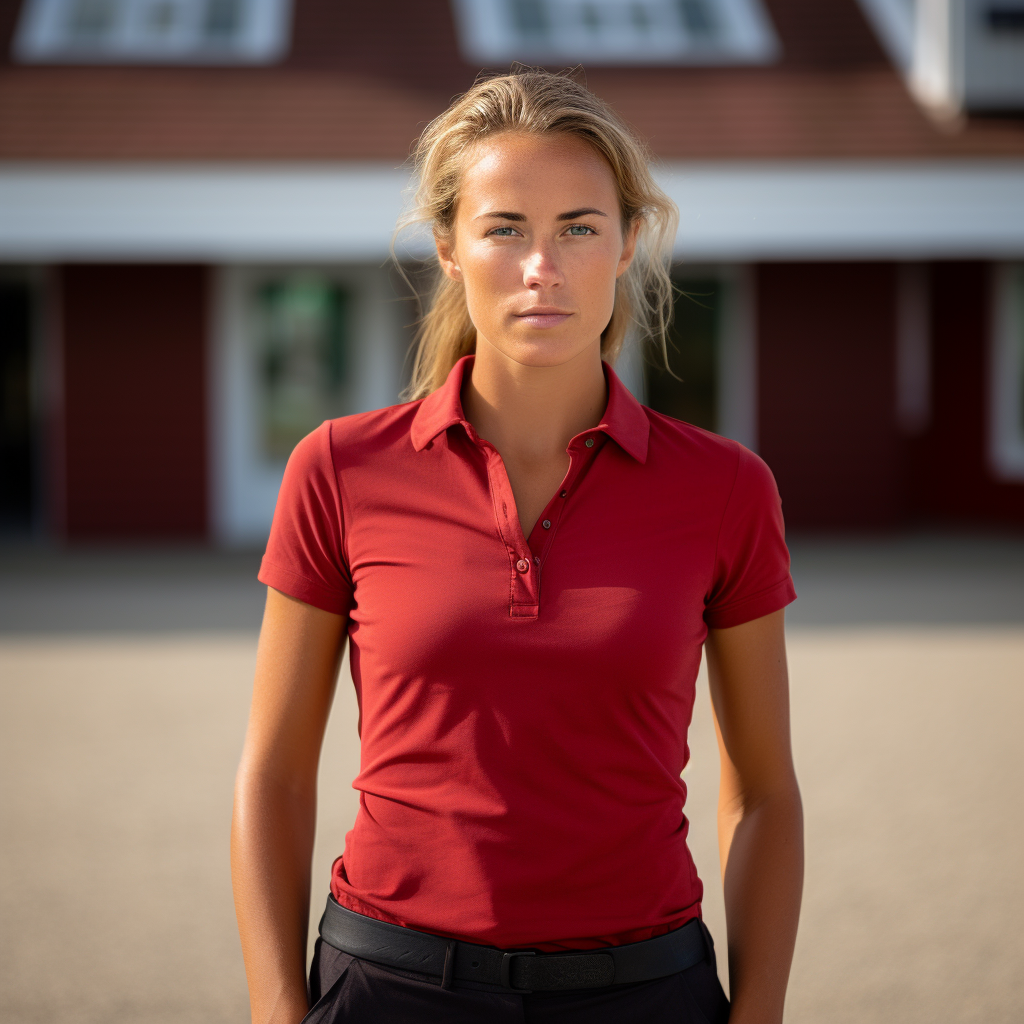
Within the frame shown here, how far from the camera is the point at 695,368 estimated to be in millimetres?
13297

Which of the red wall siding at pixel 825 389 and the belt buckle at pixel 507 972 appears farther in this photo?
the red wall siding at pixel 825 389

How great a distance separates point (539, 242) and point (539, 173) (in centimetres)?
9

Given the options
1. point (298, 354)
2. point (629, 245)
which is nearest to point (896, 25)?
point (298, 354)

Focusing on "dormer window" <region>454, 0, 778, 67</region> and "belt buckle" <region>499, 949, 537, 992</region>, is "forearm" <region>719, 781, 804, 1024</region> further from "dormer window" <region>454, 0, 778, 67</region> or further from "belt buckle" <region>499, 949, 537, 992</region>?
"dormer window" <region>454, 0, 778, 67</region>

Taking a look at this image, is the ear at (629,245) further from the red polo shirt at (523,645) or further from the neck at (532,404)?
the red polo shirt at (523,645)

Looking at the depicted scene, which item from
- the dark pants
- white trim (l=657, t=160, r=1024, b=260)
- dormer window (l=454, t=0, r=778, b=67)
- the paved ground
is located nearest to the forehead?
the dark pants

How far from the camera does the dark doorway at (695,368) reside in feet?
43.3

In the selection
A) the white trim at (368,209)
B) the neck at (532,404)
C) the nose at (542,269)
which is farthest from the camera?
the white trim at (368,209)

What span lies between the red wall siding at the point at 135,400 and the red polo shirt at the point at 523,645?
11263 mm

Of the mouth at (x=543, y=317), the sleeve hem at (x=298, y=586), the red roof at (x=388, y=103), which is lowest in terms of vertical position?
the sleeve hem at (x=298, y=586)

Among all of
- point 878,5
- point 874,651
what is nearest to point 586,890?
point 874,651

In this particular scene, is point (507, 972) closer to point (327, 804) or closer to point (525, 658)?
point (525, 658)

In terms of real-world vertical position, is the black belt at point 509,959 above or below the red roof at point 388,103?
below

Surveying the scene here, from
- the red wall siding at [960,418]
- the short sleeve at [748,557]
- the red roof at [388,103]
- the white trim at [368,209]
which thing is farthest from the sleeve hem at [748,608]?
the red wall siding at [960,418]
